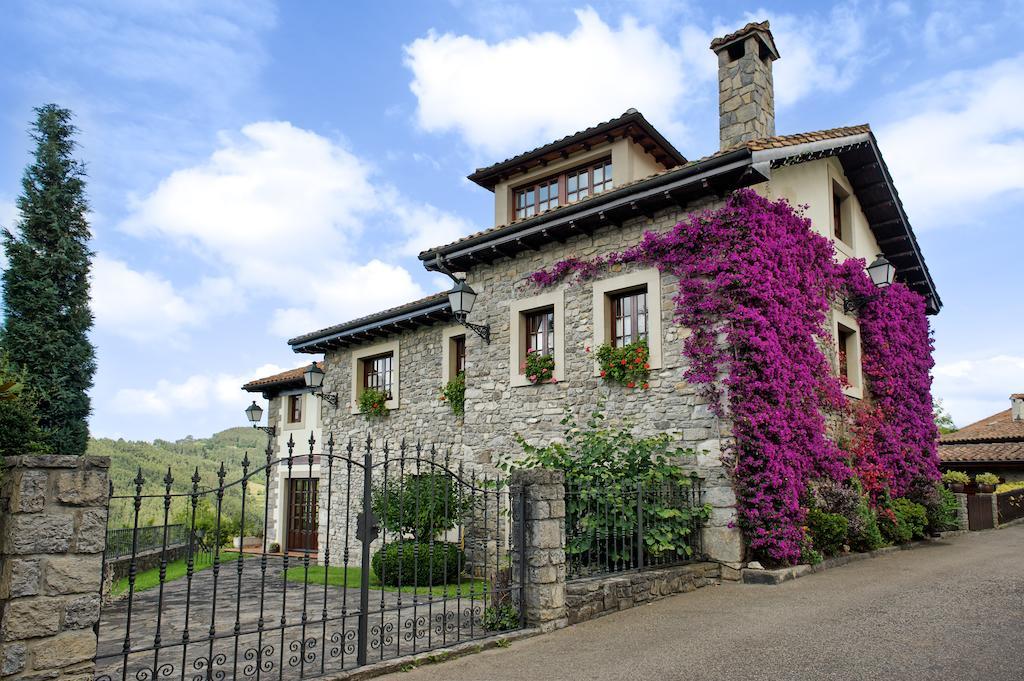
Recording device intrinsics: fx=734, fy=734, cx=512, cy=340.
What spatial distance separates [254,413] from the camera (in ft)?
63.4

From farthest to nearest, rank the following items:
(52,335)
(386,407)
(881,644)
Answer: (386,407) < (52,335) < (881,644)

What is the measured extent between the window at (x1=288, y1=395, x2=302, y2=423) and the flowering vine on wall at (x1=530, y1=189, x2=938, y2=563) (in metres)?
10.7

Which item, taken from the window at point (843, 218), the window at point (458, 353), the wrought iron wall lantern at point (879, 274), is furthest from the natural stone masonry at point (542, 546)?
the window at point (843, 218)

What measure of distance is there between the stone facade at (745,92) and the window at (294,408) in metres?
13.5

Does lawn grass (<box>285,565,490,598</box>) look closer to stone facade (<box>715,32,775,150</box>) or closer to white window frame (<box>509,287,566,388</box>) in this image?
white window frame (<box>509,287,566,388</box>)

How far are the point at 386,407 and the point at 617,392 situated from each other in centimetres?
720

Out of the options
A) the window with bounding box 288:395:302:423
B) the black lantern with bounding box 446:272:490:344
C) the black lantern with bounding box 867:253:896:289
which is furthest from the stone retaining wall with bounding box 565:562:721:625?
the window with bounding box 288:395:302:423

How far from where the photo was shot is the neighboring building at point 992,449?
2258cm

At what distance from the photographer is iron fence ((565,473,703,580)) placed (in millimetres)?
8531

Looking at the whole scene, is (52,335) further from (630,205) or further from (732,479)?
(732,479)

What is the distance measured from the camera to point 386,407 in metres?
16.4

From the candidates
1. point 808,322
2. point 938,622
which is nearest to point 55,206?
point 808,322

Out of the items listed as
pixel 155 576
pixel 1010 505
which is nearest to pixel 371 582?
pixel 155 576

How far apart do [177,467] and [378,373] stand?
20.4 meters
